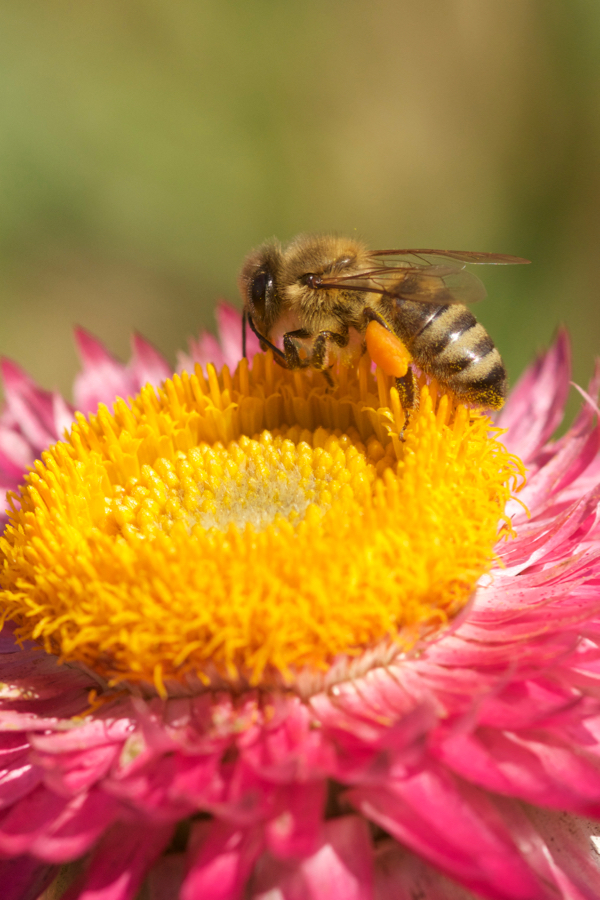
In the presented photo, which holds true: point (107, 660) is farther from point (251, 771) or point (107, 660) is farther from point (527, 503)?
point (527, 503)

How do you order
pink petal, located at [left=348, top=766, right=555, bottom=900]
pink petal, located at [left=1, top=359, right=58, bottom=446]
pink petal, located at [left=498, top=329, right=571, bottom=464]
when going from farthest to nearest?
pink petal, located at [left=1, top=359, right=58, bottom=446] → pink petal, located at [left=498, top=329, right=571, bottom=464] → pink petal, located at [left=348, top=766, right=555, bottom=900]

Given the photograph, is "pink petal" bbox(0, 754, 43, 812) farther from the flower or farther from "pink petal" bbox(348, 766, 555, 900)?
"pink petal" bbox(348, 766, 555, 900)

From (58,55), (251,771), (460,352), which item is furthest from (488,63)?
(251,771)

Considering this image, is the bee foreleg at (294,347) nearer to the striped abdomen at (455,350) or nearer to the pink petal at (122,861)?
the striped abdomen at (455,350)

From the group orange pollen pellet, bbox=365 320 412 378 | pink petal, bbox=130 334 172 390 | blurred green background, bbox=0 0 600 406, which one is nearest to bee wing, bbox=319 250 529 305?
orange pollen pellet, bbox=365 320 412 378

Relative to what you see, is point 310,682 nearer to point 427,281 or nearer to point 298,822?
point 298,822
